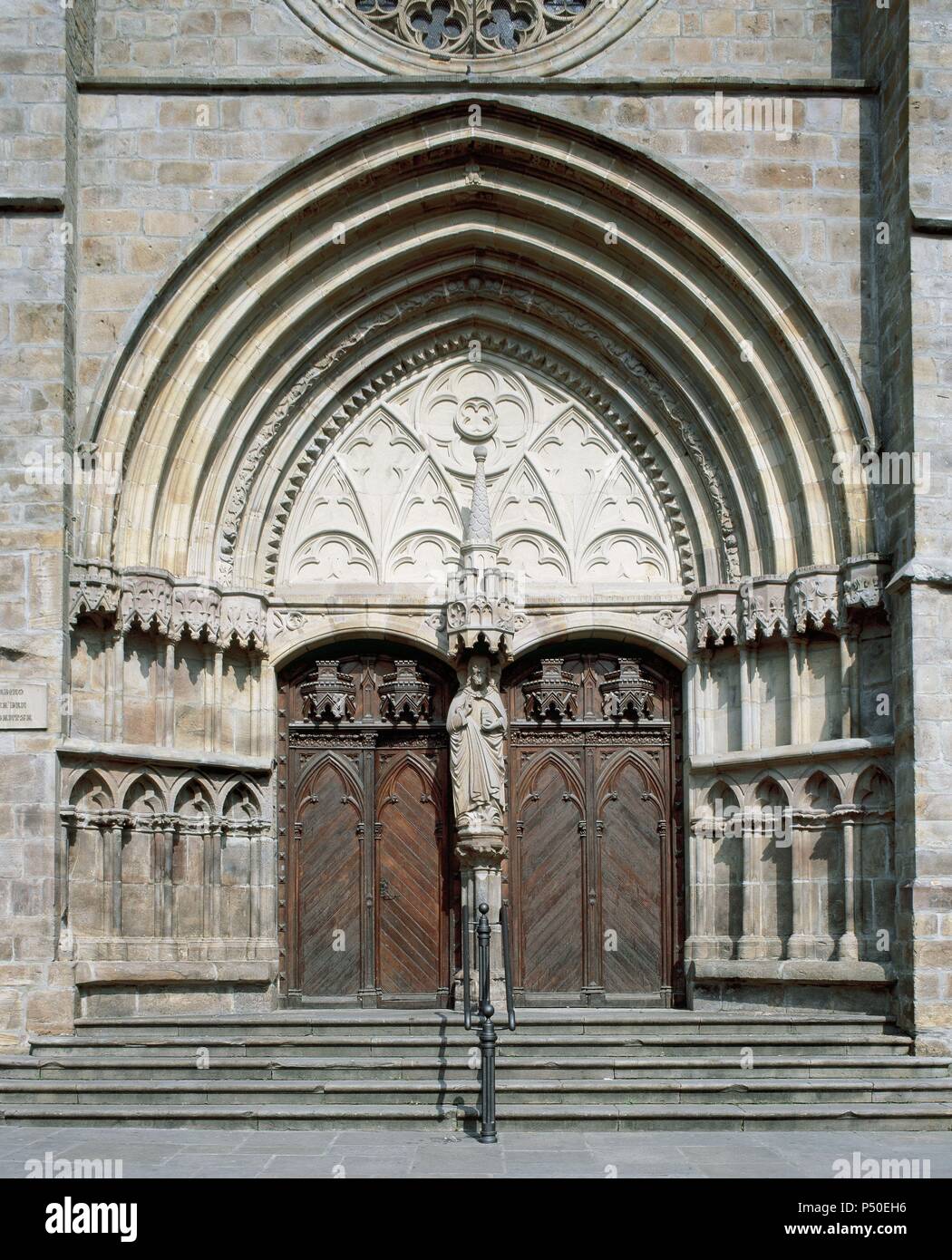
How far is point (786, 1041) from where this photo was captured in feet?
33.2

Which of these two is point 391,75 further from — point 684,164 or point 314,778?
point 314,778

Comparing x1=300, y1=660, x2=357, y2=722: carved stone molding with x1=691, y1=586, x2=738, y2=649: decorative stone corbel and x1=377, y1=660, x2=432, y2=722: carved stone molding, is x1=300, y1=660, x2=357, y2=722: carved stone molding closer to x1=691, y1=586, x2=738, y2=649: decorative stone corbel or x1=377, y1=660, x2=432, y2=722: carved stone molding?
x1=377, y1=660, x2=432, y2=722: carved stone molding

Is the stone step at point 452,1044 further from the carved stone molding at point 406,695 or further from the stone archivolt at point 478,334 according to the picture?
the stone archivolt at point 478,334

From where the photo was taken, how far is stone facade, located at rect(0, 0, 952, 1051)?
1088cm

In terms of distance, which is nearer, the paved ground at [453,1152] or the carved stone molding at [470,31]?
the paved ground at [453,1152]

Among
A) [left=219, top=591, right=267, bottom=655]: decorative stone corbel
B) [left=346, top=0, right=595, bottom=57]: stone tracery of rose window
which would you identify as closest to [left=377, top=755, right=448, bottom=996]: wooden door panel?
[left=219, top=591, right=267, bottom=655]: decorative stone corbel

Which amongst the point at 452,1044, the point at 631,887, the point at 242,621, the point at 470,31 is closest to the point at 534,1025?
the point at 452,1044

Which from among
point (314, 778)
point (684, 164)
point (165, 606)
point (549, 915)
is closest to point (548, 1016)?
point (549, 915)

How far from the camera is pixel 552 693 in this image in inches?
493

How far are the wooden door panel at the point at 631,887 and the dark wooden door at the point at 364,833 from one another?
114 cm

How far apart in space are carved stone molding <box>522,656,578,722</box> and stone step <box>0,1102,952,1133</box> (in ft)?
12.5

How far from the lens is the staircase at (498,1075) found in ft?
29.9

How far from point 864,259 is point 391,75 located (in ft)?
11.2

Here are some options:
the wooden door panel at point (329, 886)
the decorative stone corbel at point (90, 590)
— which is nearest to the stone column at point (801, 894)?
the wooden door panel at point (329, 886)
